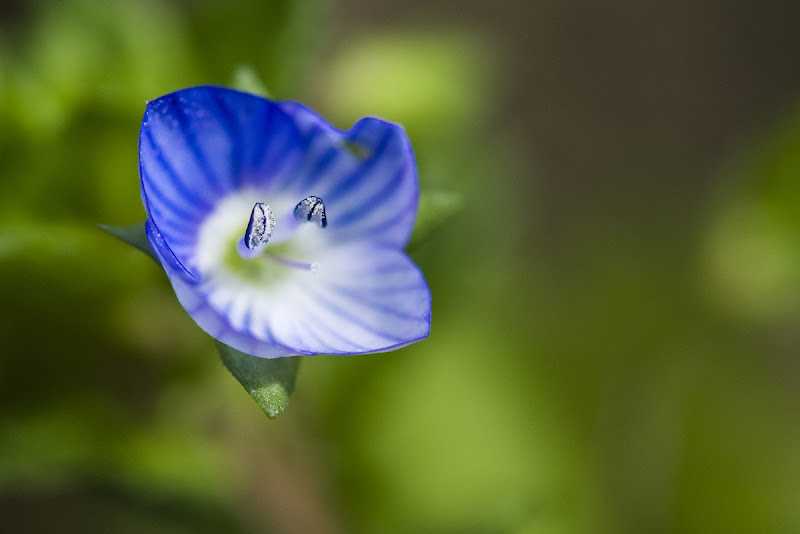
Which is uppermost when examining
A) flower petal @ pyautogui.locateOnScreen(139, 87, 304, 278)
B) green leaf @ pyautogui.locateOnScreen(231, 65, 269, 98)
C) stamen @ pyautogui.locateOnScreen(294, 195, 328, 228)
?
green leaf @ pyautogui.locateOnScreen(231, 65, 269, 98)

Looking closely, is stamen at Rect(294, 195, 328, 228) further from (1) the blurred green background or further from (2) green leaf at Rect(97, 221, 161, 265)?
(1) the blurred green background

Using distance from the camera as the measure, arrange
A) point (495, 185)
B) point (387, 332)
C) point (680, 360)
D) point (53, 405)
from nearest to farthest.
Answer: point (387, 332)
point (53, 405)
point (495, 185)
point (680, 360)

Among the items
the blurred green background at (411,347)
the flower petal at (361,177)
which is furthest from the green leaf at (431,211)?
the blurred green background at (411,347)

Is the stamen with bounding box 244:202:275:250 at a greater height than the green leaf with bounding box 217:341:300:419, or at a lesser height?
greater

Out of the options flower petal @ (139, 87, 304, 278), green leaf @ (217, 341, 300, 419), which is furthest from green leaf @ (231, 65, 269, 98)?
green leaf @ (217, 341, 300, 419)

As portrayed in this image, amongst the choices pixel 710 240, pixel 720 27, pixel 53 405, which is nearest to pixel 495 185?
pixel 710 240

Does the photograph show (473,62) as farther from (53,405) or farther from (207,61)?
(53,405)

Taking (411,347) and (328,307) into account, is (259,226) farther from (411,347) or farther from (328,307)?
(411,347)

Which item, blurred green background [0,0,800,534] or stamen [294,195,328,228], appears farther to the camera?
blurred green background [0,0,800,534]

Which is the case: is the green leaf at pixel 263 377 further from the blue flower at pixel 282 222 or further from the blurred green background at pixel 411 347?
the blurred green background at pixel 411 347
